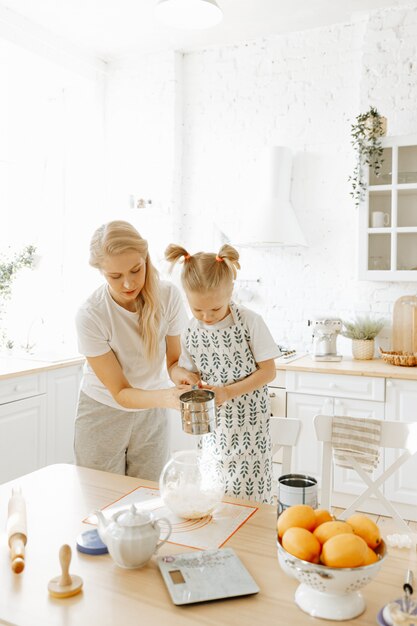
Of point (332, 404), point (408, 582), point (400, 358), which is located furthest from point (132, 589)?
point (400, 358)

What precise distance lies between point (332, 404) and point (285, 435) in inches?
59.5

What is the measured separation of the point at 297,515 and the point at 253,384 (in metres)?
0.74

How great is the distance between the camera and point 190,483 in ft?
4.27

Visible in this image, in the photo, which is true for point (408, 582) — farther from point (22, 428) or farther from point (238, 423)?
point (22, 428)

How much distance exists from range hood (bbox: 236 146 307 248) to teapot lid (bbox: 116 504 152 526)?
8.79ft

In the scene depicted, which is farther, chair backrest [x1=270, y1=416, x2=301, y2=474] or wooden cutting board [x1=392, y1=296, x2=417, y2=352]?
wooden cutting board [x1=392, y1=296, x2=417, y2=352]

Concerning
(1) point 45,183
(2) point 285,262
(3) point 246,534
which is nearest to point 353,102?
(2) point 285,262

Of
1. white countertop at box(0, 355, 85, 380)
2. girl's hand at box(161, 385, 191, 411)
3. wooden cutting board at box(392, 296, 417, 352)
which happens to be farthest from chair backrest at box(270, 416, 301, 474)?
wooden cutting board at box(392, 296, 417, 352)

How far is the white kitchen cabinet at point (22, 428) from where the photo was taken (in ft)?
9.57

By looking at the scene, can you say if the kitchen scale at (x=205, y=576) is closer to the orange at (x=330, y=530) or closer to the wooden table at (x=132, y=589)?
the wooden table at (x=132, y=589)

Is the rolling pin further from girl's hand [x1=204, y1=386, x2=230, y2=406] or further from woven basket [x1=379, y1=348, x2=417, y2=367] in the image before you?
woven basket [x1=379, y1=348, x2=417, y2=367]

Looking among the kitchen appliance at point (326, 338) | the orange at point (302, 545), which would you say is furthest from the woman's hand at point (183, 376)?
the kitchen appliance at point (326, 338)

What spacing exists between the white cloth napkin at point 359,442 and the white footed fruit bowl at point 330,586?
69 cm

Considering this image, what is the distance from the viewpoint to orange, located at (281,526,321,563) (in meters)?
0.91
